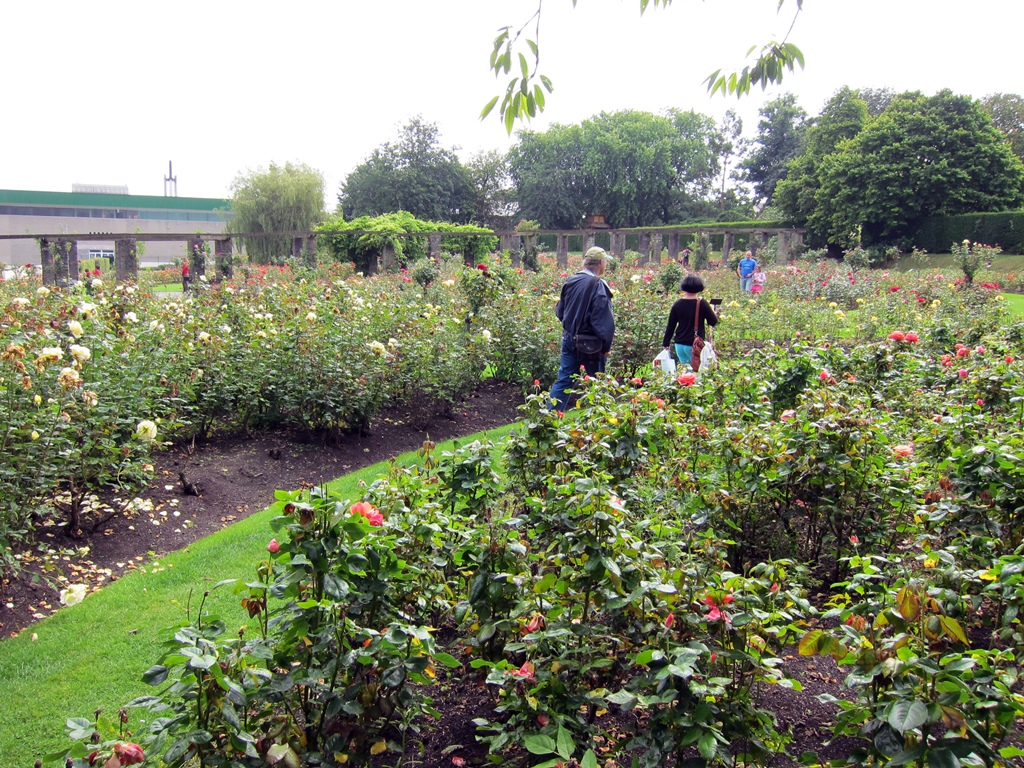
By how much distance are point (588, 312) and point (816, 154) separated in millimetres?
38946

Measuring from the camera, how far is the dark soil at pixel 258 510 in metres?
2.14

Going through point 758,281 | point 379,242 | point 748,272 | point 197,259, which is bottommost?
point 758,281

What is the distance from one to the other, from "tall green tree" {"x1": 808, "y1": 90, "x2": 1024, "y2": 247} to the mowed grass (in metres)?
33.5

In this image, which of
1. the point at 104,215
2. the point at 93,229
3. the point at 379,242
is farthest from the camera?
the point at 104,215

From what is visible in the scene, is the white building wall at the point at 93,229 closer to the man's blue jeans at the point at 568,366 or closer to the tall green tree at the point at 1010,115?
the man's blue jeans at the point at 568,366

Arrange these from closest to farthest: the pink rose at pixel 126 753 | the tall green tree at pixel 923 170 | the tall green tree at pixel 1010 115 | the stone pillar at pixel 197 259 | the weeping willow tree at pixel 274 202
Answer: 1. the pink rose at pixel 126 753
2. the stone pillar at pixel 197 259
3. the tall green tree at pixel 923 170
4. the weeping willow tree at pixel 274 202
5. the tall green tree at pixel 1010 115

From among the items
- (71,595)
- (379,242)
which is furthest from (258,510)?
(379,242)

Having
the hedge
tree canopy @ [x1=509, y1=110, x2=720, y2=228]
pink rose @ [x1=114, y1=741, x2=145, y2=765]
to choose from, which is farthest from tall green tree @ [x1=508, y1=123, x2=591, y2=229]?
pink rose @ [x1=114, y1=741, x2=145, y2=765]

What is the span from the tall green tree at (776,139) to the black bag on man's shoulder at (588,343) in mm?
56167

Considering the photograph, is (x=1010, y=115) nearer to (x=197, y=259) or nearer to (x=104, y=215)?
(x=197, y=259)

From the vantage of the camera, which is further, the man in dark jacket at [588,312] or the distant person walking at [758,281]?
the distant person walking at [758,281]

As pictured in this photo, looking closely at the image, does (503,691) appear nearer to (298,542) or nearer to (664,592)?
(664,592)

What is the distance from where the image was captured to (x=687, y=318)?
6.31 meters

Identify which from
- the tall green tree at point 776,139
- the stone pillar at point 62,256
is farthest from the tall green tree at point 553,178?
the stone pillar at point 62,256
